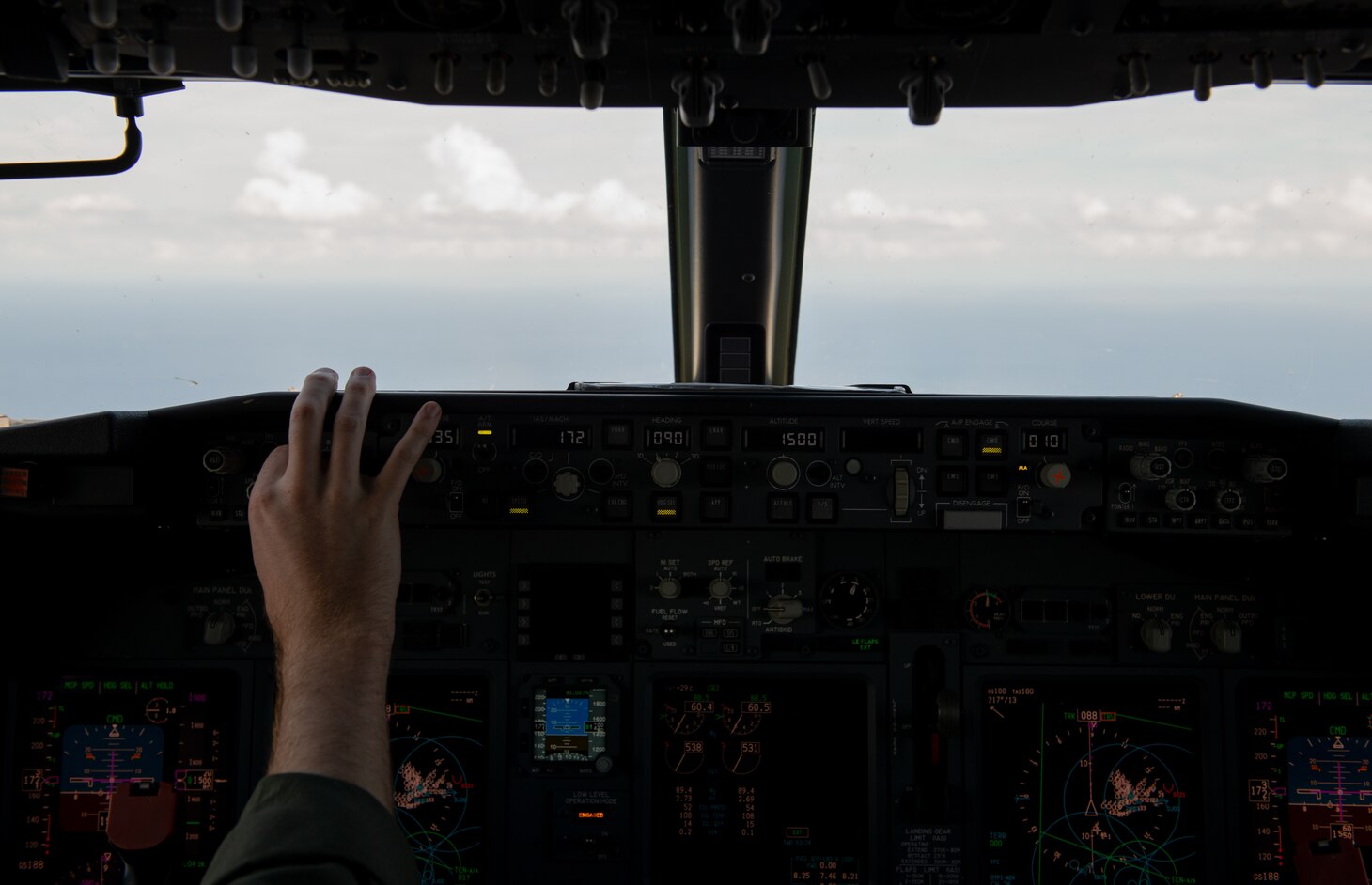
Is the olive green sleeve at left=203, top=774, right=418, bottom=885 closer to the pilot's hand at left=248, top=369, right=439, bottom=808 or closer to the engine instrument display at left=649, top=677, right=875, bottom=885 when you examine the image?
the pilot's hand at left=248, top=369, right=439, bottom=808

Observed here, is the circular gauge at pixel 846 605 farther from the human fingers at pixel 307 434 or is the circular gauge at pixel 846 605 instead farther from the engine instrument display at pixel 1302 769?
the human fingers at pixel 307 434

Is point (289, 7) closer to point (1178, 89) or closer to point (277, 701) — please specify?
point (277, 701)

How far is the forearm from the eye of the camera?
992mm

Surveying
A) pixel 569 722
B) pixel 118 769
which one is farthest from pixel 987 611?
pixel 118 769

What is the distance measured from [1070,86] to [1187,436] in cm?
132

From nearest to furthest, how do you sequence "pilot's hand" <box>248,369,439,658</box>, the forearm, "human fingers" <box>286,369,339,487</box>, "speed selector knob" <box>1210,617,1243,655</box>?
the forearm → "pilot's hand" <box>248,369,439,658</box> → "human fingers" <box>286,369,339,487</box> → "speed selector knob" <box>1210,617,1243,655</box>

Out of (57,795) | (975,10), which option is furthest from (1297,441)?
(57,795)

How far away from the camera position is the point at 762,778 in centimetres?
255

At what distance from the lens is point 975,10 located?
45.4 inches

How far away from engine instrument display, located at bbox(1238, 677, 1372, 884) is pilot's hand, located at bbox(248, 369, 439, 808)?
2102mm

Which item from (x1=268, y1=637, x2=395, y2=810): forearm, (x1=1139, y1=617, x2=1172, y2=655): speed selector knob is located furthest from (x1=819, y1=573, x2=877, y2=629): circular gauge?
(x1=268, y1=637, x2=395, y2=810): forearm

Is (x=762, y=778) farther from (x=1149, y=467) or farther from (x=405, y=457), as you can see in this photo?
(x=405, y=457)

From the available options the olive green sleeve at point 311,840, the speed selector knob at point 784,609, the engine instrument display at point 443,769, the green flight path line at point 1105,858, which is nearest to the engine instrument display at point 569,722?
the engine instrument display at point 443,769

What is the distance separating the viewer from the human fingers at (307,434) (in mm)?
1230
